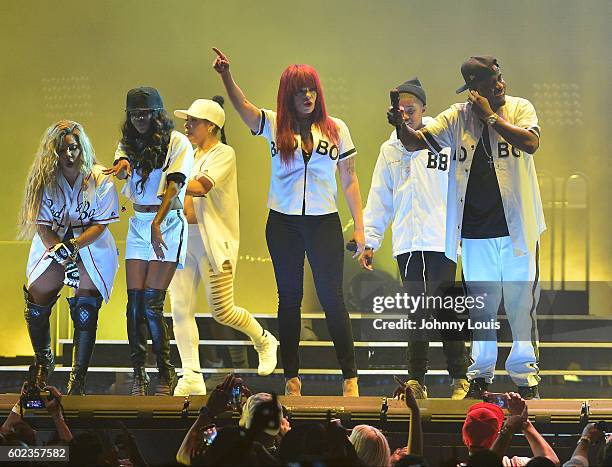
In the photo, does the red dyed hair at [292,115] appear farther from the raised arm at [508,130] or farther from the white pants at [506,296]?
the white pants at [506,296]

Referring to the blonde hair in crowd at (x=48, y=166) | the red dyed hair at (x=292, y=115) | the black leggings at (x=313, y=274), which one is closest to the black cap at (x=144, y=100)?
the blonde hair in crowd at (x=48, y=166)

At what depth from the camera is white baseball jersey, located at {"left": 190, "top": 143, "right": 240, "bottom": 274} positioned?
6598mm

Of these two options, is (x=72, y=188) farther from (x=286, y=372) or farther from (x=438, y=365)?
(x=438, y=365)

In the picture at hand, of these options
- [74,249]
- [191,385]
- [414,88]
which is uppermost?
[414,88]

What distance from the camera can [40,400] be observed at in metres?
5.66

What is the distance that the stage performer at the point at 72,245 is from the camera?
21.3 feet

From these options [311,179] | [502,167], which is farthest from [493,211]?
[311,179]

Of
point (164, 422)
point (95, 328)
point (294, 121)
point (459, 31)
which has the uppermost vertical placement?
point (459, 31)

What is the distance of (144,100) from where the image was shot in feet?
21.8

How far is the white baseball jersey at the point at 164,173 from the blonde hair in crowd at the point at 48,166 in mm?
208

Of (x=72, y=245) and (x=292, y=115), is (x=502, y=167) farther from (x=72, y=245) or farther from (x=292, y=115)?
(x=72, y=245)

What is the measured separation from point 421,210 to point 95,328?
2103 mm

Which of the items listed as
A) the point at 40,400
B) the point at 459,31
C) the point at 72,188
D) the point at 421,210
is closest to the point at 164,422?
the point at 40,400

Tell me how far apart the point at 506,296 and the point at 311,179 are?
1.35m
